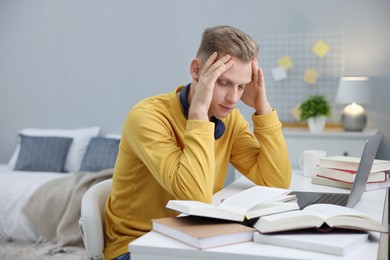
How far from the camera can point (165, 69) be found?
441 cm

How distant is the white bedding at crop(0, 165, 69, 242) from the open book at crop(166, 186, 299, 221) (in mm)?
2483

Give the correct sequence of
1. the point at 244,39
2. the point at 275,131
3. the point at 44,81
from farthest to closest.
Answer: the point at 44,81
the point at 275,131
the point at 244,39

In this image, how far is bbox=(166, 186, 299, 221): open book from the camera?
4.28 feet

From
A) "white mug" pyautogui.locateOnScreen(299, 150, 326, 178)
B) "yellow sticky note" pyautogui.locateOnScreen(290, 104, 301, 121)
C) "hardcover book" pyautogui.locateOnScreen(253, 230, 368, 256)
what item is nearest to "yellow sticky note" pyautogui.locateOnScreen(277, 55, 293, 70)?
"yellow sticky note" pyautogui.locateOnScreen(290, 104, 301, 121)

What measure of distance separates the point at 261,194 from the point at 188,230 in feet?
1.06

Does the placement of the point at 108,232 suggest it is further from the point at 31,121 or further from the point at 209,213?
the point at 31,121

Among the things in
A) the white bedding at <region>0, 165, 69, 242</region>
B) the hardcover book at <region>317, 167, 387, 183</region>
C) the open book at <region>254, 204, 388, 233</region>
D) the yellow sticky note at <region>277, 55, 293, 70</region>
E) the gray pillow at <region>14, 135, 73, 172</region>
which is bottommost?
the white bedding at <region>0, 165, 69, 242</region>

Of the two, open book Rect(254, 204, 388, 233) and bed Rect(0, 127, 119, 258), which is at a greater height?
open book Rect(254, 204, 388, 233)

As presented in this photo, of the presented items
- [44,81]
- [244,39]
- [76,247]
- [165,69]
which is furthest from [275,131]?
[44,81]

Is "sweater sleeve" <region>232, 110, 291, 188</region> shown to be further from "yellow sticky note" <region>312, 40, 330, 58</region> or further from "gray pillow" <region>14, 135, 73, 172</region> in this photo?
"gray pillow" <region>14, 135, 73, 172</region>

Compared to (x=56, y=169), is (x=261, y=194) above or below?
above

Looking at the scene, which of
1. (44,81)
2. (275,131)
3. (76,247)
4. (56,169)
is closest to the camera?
(275,131)

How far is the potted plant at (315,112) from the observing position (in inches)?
148

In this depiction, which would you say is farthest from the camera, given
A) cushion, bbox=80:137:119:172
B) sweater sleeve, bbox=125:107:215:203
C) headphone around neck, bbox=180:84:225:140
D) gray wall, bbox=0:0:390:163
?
cushion, bbox=80:137:119:172
